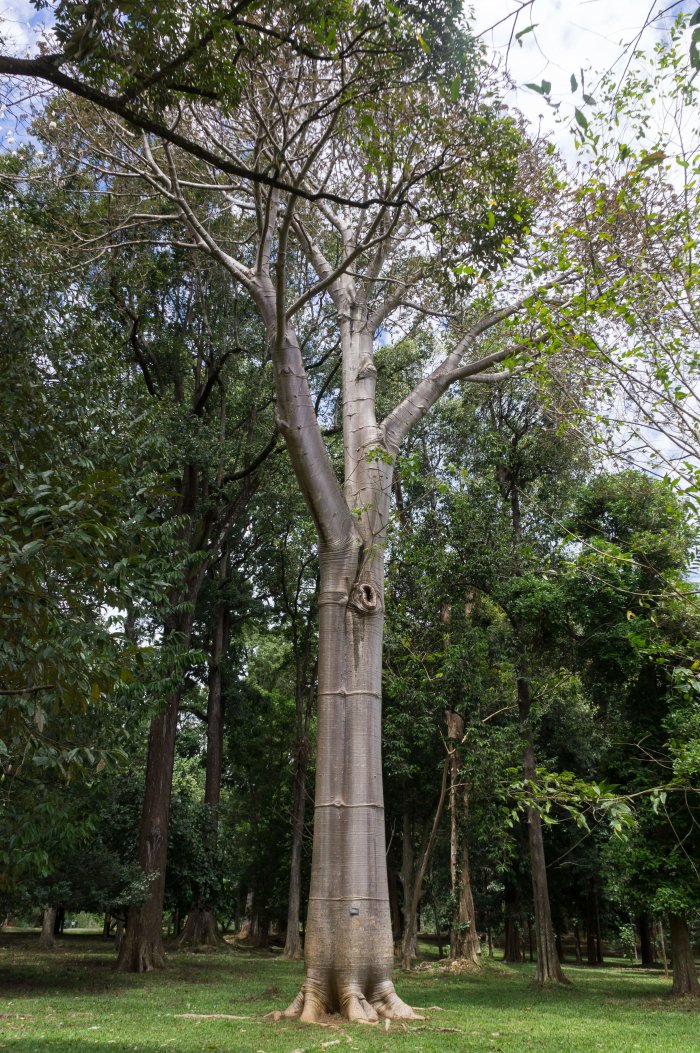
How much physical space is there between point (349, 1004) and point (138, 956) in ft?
24.9

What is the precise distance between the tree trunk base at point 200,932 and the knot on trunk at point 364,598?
1379 centimetres

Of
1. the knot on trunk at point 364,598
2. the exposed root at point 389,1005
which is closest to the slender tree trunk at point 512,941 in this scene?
the exposed root at point 389,1005

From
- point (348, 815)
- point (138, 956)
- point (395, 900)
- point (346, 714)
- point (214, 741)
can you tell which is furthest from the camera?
point (395, 900)

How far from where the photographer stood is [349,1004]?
284 inches

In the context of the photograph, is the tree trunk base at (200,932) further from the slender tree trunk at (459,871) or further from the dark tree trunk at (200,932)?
the slender tree trunk at (459,871)

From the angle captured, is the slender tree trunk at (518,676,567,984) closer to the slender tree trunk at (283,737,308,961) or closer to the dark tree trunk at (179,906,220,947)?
the slender tree trunk at (283,737,308,961)

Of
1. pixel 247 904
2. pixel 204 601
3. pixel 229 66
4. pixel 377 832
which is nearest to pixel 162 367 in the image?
pixel 204 601

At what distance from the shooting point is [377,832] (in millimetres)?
7934

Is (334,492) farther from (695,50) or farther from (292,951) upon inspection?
(292,951)

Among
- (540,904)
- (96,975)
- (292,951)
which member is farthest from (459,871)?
(96,975)

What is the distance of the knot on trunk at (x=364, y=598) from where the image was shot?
28.5 feet

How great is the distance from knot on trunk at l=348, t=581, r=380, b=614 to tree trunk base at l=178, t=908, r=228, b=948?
1379 cm

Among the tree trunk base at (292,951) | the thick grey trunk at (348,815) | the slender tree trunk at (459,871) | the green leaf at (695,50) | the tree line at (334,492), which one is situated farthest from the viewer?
the tree trunk base at (292,951)

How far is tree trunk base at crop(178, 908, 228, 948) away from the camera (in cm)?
1919
